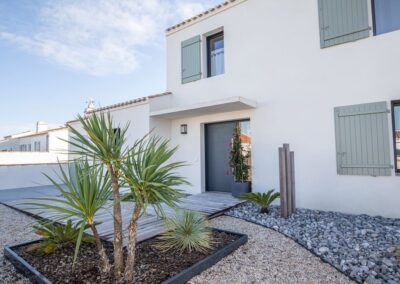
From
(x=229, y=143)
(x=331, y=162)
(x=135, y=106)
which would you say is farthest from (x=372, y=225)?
(x=135, y=106)

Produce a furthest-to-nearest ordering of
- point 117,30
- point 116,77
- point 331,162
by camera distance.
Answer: point 116,77 → point 117,30 → point 331,162

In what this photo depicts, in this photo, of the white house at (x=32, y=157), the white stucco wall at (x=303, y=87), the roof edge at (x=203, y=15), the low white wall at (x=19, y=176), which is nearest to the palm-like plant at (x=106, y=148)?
the white house at (x=32, y=157)

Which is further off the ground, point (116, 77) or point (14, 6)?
point (14, 6)

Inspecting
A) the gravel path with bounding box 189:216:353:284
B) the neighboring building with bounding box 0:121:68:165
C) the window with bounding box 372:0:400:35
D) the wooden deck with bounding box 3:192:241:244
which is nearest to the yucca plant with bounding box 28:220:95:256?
the wooden deck with bounding box 3:192:241:244

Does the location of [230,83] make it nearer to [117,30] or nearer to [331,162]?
[331,162]

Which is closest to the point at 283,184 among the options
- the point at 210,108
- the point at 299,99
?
the point at 299,99

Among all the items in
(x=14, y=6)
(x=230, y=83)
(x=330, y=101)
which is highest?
(x=14, y=6)

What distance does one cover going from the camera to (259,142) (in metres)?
6.58

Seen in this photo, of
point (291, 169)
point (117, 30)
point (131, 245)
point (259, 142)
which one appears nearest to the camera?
point (131, 245)

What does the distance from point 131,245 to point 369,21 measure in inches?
252

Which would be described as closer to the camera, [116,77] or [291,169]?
[291,169]

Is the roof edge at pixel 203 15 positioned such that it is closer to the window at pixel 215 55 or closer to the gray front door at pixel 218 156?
the window at pixel 215 55

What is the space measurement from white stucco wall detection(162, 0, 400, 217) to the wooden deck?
102cm

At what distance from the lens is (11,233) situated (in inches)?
175
